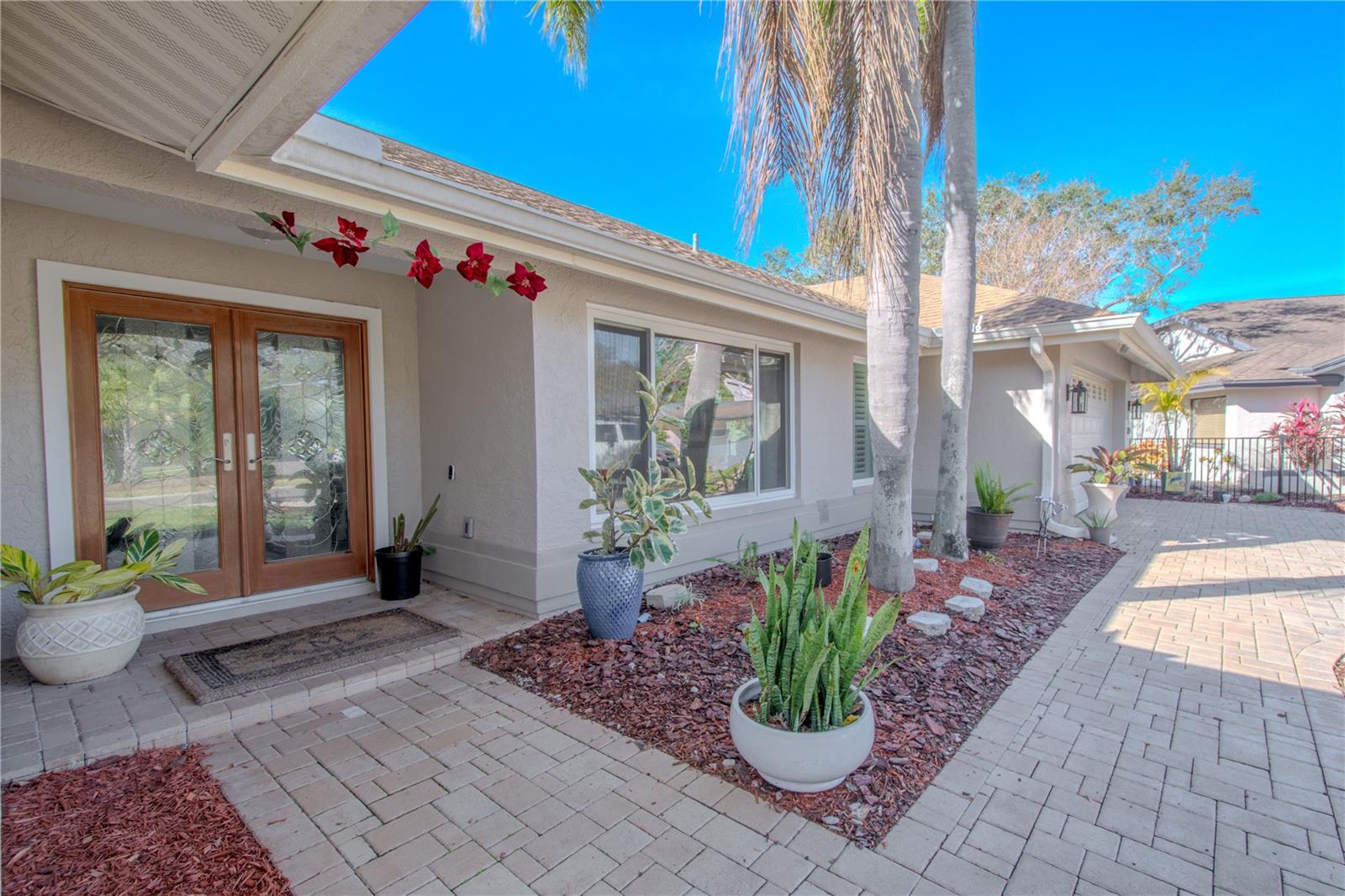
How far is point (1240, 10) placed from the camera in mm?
9312

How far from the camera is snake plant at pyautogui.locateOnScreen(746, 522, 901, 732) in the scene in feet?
7.52

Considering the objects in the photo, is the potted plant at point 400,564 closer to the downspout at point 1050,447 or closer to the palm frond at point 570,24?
the palm frond at point 570,24

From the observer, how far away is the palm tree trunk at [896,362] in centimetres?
468

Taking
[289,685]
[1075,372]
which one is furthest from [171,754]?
[1075,372]

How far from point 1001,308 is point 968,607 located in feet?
20.4

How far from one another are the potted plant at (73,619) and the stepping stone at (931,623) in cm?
462

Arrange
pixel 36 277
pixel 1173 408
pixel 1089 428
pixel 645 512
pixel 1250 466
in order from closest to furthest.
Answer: pixel 36 277 → pixel 645 512 → pixel 1089 428 → pixel 1173 408 → pixel 1250 466

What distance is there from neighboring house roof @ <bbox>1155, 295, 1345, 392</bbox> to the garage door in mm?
4491

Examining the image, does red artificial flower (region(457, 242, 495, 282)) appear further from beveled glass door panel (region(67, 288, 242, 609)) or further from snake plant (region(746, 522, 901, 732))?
beveled glass door panel (region(67, 288, 242, 609))

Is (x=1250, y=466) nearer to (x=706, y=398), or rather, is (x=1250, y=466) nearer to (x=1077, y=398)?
(x=1077, y=398)

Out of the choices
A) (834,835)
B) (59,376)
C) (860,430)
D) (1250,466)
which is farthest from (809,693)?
(1250,466)

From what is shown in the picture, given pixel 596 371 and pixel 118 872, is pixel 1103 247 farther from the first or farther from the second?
pixel 118 872

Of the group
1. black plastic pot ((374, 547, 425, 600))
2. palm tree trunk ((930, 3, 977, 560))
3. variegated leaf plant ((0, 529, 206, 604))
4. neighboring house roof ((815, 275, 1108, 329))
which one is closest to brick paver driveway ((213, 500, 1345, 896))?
variegated leaf plant ((0, 529, 206, 604))

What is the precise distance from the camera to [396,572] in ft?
15.5
